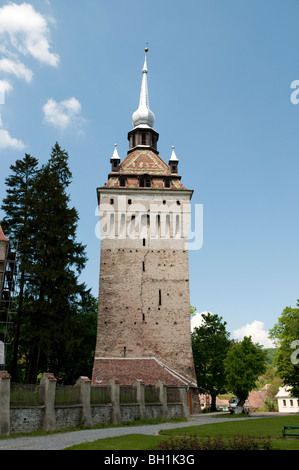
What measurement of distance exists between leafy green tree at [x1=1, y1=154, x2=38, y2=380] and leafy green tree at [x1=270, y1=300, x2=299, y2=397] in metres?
19.5

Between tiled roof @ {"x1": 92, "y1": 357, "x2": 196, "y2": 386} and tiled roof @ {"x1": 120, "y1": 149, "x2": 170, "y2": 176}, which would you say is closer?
tiled roof @ {"x1": 92, "y1": 357, "x2": 196, "y2": 386}

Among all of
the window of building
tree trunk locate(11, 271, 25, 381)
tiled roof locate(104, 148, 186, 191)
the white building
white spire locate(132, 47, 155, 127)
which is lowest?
the white building

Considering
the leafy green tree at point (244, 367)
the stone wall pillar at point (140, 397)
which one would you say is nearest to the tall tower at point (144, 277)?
the leafy green tree at point (244, 367)

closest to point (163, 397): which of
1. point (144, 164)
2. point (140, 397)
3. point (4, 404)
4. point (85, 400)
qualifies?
point (140, 397)

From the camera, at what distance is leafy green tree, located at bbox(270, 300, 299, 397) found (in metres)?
33.1

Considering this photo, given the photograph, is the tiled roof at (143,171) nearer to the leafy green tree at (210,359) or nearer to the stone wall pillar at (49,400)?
the leafy green tree at (210,359)

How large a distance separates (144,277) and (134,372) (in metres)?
7.39

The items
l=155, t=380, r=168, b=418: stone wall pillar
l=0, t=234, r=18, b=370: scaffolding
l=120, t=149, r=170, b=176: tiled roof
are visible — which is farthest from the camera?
l=120, t=149, r=170, b=176: tiled roof

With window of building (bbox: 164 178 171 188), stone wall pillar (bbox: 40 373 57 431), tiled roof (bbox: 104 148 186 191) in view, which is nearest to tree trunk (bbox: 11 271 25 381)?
tiled roof (bbox: 104 148 186 191)

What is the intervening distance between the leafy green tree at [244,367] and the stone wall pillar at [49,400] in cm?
1732

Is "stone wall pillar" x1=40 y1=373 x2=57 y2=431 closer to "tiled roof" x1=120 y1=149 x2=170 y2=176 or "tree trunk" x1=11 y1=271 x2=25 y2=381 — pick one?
"tree trunk" x1=11 y1=271 x2=25 y2=381

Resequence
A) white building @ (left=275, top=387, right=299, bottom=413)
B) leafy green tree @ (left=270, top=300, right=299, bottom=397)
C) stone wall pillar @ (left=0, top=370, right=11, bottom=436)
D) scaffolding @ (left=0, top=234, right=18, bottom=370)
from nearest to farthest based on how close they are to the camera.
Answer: stone wall pillar @ (left=0, top=370, right=11, bottom=436) → scaffolding @ (left=0, top=234, right=18, bottom=370) → leafy green tree @ (left=270, top=300, right=299, bottom=397) → white building @ (left=275, top=387, right=299, bottom=413)

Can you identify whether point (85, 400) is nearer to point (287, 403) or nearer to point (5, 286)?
point (5, 286)
